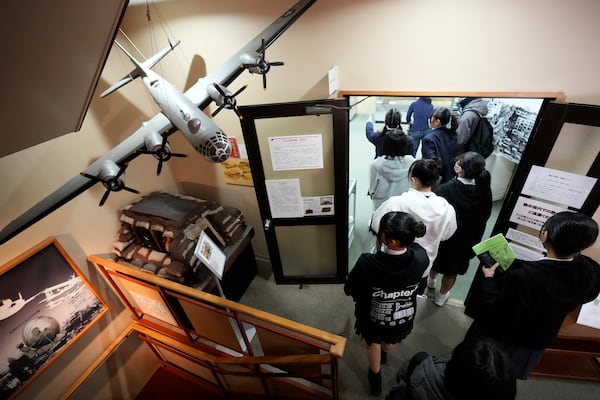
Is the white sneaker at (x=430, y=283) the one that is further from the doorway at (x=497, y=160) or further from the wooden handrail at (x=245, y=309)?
the wooden handrail at (x=245, y=309)

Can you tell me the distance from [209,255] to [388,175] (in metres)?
2.16

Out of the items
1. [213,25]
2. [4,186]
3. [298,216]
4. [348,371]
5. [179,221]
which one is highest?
[213,25]

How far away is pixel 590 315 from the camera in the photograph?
2.22m

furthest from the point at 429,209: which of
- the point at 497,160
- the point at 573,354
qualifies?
the point at 497,160

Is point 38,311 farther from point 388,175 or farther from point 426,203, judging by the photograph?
point 388,175

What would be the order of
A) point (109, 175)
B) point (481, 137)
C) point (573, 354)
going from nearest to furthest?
point (109, 175) → point (573, 354) → point (481, 137)

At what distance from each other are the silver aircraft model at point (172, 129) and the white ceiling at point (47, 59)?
1.99 ft

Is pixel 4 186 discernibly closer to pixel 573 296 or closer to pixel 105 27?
pixel 105 27

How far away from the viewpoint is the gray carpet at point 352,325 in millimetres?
2463

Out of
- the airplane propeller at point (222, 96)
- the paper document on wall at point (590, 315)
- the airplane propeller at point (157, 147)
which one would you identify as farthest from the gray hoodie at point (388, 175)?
the airplane propeller at point (157, 147)

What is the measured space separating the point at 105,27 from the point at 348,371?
302cm

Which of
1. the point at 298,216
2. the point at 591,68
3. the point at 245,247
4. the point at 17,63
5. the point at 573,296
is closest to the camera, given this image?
the point at 17,63

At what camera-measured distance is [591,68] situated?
69.4 inches

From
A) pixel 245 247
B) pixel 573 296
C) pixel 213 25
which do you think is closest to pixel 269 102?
pixel 213 25
